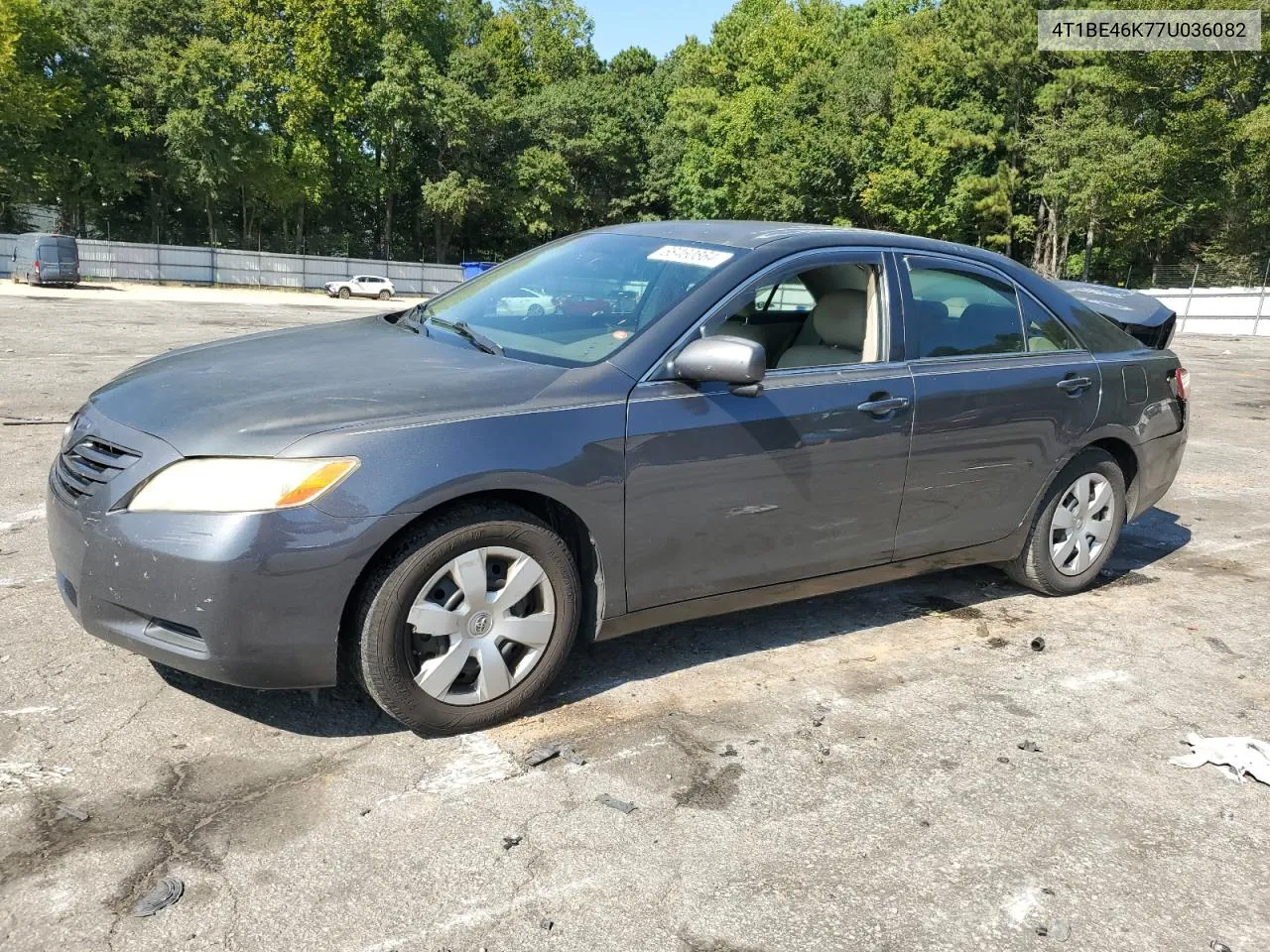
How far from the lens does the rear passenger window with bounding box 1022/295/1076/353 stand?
473cm

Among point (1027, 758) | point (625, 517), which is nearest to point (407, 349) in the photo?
point (625, 517)

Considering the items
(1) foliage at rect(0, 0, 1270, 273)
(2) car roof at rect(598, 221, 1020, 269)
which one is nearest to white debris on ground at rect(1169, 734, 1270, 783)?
(2) car roof at rect(598, 221, 1020, 269)

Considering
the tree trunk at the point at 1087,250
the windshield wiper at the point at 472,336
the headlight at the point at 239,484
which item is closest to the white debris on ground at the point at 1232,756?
the windshield wiper at the point at 472,336

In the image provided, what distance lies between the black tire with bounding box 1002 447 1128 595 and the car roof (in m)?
1.09

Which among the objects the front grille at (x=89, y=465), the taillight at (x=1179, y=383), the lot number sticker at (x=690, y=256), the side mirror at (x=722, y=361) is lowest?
the front grille at (x=89, y=465)

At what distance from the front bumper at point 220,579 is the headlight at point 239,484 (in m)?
0.03

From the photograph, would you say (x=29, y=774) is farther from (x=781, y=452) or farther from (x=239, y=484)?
→ (x=781, y=452)

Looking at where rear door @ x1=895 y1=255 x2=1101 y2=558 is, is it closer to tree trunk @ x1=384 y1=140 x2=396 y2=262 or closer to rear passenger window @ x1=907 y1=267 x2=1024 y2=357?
rear passenger window @ x1=907 y1=267 x2=1024 y2=357

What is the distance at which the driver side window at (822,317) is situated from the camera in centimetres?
410

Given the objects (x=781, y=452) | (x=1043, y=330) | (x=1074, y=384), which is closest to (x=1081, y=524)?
(x=1074, y=384)

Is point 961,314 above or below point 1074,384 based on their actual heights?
above

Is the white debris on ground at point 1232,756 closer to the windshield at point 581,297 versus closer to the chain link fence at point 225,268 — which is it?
the windshield at point 581,297

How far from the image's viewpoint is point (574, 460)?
329 centimetres

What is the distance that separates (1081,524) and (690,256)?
8.01ft
